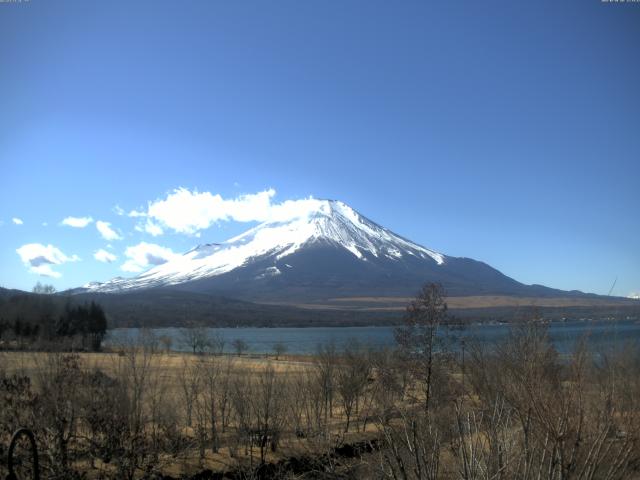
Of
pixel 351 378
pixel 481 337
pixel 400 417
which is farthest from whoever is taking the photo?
pixel 481 337

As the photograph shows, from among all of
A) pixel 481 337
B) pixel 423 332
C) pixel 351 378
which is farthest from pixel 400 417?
pixel 481 337

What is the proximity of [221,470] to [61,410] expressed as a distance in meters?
6.48

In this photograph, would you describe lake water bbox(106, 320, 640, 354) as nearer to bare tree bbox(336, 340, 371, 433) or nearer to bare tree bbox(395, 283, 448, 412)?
bare tree bbox(395, 283, 448, 412)

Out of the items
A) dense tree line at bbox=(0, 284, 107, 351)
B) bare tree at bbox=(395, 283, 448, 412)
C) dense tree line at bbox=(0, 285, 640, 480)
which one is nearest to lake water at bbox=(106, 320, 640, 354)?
dense tree line at bbox=(0, 285, 640, 480)

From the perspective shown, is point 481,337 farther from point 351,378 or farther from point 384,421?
point 384,421

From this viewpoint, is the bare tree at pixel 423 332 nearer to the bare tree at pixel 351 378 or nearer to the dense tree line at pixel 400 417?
the dense tree line at pixel 400 417

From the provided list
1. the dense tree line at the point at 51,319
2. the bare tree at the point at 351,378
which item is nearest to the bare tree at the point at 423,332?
the bare tree at the point at 351,378

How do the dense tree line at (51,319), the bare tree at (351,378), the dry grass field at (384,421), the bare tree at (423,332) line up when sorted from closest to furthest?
the dry grass field at (384,421) → the bare tree at (423,332) → the bare tree at (351,378) → the dense tree line at (51,319)

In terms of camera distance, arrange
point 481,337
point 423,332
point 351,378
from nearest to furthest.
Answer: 1. point 423,332
2. point 351,378
3. point 481,337

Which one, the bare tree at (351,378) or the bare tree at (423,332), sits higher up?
the bare tree at (423,332)

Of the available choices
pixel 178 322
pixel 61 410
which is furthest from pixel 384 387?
pixel 178 322

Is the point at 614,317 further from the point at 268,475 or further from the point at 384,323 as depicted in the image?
the point at 384,323

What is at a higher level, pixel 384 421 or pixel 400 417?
pixel 384 421

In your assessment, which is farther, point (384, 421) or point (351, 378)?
point (351, 378)
